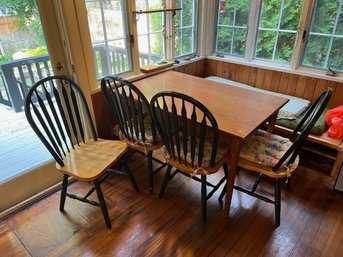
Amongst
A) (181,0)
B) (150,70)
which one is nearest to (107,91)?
(150,70)

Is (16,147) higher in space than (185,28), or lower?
lower

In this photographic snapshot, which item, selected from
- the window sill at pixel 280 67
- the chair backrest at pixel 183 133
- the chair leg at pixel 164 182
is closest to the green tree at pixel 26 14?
the chair backrest at pixel 183 133

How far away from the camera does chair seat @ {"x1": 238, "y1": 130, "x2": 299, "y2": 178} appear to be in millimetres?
1632

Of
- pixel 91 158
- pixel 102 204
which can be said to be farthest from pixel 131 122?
pixel 102 204

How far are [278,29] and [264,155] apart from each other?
1.56m

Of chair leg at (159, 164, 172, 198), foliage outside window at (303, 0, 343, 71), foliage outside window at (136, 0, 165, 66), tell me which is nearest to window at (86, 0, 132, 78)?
foliage outside window at (136, 0, 165, 66)

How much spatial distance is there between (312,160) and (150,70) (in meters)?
1.64

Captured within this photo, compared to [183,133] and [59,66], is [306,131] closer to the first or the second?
[183,133]

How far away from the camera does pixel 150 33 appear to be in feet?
8.18

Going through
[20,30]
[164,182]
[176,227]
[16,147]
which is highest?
[20,30]

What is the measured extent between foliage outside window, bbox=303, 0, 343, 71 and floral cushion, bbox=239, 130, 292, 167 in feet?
3.64

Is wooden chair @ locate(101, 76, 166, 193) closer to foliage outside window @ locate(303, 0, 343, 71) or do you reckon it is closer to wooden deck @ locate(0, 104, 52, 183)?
wooden deck @ locate(0, 104, 52, 183)

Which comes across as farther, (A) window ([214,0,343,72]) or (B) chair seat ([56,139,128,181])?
(A) window ([214,0,343,72])

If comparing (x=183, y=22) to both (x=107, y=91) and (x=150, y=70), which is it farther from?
(x=107, y=91)
